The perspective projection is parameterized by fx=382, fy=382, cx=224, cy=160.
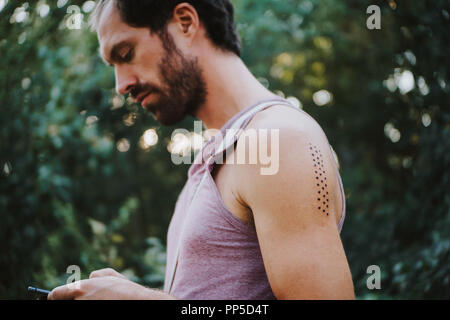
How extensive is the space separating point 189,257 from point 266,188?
0.37 metres

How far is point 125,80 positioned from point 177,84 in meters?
0.24

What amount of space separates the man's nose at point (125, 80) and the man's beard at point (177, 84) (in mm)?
62

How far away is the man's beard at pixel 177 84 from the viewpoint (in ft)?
5.39

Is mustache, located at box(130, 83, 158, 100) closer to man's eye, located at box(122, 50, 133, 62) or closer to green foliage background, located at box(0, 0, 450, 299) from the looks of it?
man's eye, located at box(122, 50, 133, 62)

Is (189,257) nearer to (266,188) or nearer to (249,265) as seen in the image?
(249,265)

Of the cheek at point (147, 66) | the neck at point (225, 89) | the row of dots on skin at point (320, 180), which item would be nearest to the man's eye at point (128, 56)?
the cheek at point (147, 66)

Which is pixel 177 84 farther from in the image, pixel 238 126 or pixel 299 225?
pixel 299 225

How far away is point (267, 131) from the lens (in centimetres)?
124

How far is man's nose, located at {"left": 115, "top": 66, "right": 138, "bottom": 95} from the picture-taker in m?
1.69

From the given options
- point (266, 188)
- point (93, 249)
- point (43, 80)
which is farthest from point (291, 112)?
point (93, 249)

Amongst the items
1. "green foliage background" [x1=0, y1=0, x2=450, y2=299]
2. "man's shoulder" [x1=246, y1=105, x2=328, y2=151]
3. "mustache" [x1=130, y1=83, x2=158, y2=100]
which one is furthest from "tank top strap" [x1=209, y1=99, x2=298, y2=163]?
"green foliage background" [x1=0, y1=0, x2=450, y2=299]

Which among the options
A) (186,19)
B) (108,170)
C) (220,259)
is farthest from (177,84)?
(108,170)

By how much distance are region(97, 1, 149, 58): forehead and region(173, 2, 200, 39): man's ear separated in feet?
0.48

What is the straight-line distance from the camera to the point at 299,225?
108cm
